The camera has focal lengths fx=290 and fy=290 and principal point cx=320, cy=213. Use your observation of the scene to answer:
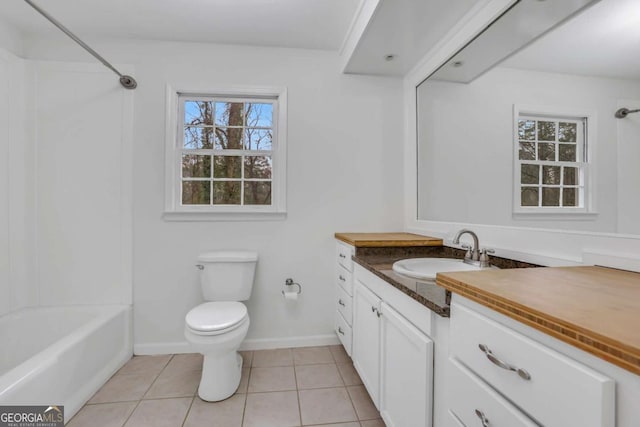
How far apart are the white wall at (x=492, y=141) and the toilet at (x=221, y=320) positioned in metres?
1.46

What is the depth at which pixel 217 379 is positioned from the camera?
67.0 inches

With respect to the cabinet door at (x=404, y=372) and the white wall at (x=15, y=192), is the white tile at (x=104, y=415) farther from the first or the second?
the cabinet door at (x=404, y=372)

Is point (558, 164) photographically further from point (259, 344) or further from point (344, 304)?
point (259, 344)

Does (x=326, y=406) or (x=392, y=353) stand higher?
(x=392, y=353)

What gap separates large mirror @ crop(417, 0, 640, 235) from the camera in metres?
1.02

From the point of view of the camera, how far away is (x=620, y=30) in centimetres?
103

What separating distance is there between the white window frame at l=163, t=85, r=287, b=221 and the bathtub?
864mm

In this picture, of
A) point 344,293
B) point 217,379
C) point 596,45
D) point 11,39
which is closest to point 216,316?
point 217,379

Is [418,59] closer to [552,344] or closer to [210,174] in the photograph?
[210,174]

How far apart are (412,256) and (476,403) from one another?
1.15m

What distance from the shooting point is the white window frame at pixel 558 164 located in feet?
3.66

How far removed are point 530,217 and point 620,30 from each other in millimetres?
751

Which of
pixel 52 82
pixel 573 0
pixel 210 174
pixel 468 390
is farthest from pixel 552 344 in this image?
pixel 52 82

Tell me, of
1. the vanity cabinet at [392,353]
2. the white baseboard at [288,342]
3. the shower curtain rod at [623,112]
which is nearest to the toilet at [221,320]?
the white baseboard at [288,342]
